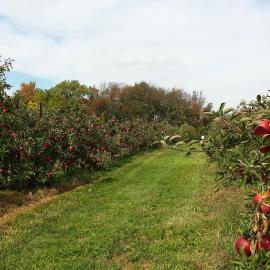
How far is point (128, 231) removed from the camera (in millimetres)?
6570

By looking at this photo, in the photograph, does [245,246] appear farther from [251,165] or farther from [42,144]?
[42,144]

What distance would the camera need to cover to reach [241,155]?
6.40 feet

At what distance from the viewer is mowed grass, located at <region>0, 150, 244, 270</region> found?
5336 millimetres

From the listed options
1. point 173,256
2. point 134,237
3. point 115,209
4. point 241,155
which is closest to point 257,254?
point 241,155

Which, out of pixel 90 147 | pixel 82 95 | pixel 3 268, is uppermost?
pixel 82 95

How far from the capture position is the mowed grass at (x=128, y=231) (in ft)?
17.5

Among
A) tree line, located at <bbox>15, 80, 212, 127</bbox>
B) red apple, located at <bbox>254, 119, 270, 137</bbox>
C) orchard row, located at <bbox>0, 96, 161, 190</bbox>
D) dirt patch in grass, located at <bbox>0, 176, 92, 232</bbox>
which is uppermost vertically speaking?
tree line, located at <bbox>15, 80, 212, 127</bbox>

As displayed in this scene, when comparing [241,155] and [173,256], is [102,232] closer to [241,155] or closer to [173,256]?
[173,256]

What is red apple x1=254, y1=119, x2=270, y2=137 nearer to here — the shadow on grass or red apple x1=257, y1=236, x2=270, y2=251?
red apple x1=257, y1=236, x2=270, y2=251

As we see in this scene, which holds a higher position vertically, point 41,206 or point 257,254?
point 257,254

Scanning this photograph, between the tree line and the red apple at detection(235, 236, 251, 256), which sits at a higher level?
the tree line

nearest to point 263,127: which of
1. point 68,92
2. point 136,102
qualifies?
point 136,102

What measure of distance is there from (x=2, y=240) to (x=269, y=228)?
5444 millimetres

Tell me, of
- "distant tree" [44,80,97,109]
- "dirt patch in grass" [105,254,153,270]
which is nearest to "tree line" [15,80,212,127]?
"distant tree" [44,80,97,109]
